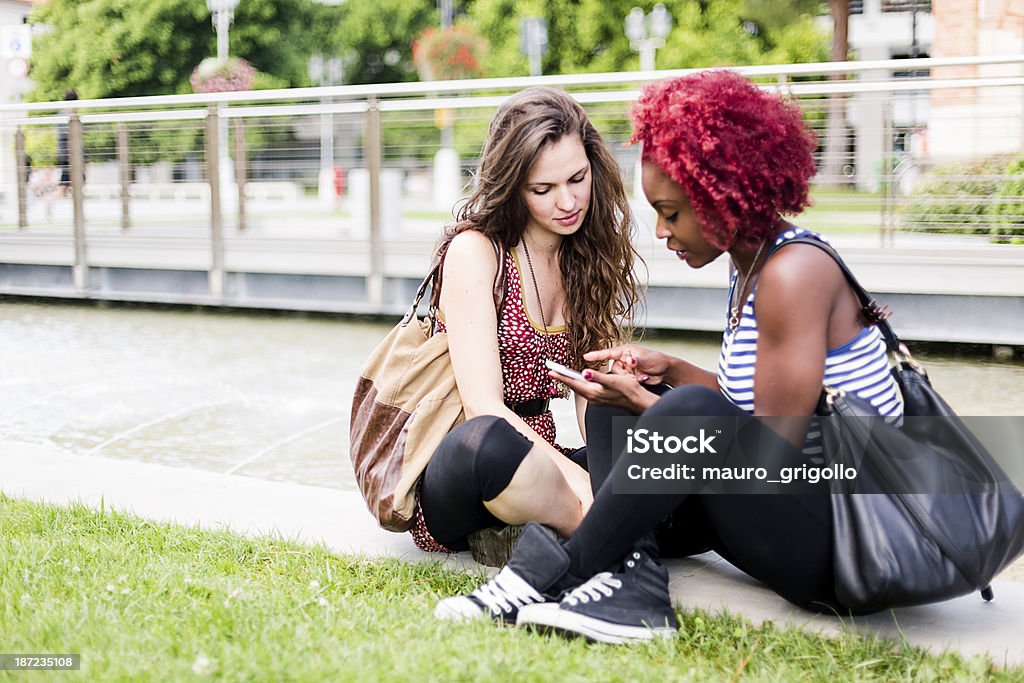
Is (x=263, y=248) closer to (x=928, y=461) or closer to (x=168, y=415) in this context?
(x=168, y=415)

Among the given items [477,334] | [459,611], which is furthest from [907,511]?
[477,334]

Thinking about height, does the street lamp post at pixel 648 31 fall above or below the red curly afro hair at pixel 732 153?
above

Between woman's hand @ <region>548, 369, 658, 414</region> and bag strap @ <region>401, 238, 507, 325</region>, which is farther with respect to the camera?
bag strap @ <region>401, 238, 507, 325</region>

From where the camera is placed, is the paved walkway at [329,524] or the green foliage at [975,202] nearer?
the paved walkway at [329,524]

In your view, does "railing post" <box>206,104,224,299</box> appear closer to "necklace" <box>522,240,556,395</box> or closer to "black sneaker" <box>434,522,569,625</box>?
"necklace" <box>522,240,556,395</box>

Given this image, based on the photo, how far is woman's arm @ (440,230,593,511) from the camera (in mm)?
2861

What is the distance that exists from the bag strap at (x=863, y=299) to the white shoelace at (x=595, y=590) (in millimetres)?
780

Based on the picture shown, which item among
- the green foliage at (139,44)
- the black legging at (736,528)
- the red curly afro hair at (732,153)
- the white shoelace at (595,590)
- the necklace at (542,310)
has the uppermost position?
the green foliage at (139,44)

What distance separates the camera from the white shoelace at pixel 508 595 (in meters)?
2.49

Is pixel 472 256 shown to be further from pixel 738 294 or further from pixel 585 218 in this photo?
pixel 738 294

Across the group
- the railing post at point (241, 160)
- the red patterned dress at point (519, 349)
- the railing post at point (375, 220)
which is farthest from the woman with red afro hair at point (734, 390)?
the railing post at point (241, 160)

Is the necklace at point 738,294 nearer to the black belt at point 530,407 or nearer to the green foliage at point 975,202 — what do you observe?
the black belt at point 530,407

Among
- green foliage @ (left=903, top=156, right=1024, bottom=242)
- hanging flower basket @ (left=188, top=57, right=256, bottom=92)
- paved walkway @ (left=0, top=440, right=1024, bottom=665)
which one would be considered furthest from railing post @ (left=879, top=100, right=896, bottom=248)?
hanging flower basket @ (left=188, top=57, right=256, bottom=92)

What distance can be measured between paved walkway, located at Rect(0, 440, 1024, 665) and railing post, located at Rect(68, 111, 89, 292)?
233 inches
